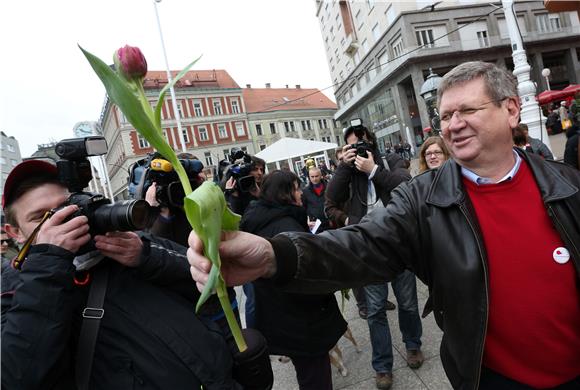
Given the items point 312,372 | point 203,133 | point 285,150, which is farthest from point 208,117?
point 312,372

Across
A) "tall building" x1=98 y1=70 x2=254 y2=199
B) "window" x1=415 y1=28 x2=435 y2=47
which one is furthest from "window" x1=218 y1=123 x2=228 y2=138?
"window" x1=415 y1=28 x2=435 y2=47

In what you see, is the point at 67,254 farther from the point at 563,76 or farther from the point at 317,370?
the point at 563,76

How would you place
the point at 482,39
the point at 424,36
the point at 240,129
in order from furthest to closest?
1. the point at 240,129
2. the point at 482,39
3. the point at 424,36

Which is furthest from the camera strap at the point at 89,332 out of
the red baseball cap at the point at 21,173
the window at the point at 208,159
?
the window at the point at 208,159

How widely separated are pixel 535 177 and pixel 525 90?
7.06 metres

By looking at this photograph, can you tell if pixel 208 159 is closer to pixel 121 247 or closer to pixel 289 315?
pixel 289 315

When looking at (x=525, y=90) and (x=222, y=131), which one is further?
(x=222, y=131)

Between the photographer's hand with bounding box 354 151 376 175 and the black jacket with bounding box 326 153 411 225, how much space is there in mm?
60

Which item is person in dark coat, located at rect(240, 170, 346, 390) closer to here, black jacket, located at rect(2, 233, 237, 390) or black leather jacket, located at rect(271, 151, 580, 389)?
black jacket, located at rect(2, 233, 237, 390)

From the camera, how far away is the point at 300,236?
3.61 feet

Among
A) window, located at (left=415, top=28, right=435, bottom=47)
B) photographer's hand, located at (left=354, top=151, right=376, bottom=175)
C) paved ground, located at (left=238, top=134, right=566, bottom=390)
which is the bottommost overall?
paved ground, located at (left=238, top=134, right=566, bottom=390)

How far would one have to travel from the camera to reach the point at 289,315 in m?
2.17

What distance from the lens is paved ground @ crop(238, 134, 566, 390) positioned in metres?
2.63

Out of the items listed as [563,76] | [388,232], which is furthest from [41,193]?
[563,76]
